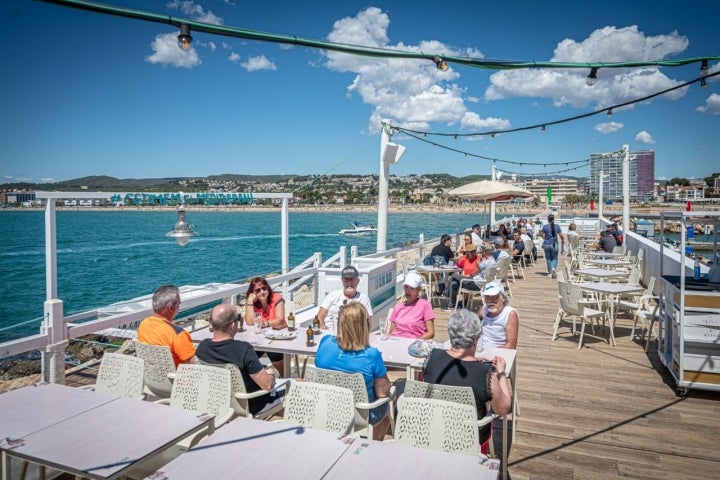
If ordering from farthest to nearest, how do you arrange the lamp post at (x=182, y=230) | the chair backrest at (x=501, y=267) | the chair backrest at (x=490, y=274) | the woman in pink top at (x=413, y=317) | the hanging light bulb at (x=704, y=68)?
1. the chair backrest at (x=501, y=267)
2. the chair backrest at (x=490, y=274)
3. the lamp post at (x=182, y=230)
4. the woman in pink top at (x=413, y=317)
5. the hanging light bulb at (x=704, y=68)

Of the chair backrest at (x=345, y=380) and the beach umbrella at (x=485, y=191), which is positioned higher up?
the beach umbrella at (x=485, y=191)

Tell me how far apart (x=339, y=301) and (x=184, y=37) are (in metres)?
2.93

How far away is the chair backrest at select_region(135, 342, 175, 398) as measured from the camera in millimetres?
2998

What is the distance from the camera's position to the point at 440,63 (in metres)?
2.63

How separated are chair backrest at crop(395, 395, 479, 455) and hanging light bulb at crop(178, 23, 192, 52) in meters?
1.91

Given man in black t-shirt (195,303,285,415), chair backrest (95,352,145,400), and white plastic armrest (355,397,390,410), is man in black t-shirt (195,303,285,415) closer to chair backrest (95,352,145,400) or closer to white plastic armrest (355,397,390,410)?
chair backrest (95,352,145,400)

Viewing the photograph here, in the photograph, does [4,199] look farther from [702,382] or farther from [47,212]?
[702,382]

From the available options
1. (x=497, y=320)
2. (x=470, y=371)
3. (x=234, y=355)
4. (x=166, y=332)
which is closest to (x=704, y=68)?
(x=497, y=320)

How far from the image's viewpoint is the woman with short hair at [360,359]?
2.80 metres

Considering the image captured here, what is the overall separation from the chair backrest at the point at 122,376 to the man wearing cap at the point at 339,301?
75.5 inches

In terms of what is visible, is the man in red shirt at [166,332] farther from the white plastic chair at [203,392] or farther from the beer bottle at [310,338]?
the beer bottle at [310,338]

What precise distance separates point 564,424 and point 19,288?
41.8 m

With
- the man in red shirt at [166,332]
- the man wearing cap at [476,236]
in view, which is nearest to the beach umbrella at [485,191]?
the man wearing cap at [476,236]

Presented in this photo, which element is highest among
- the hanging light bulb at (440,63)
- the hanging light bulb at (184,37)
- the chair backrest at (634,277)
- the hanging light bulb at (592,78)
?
the hanging light bulb at (592,78)
